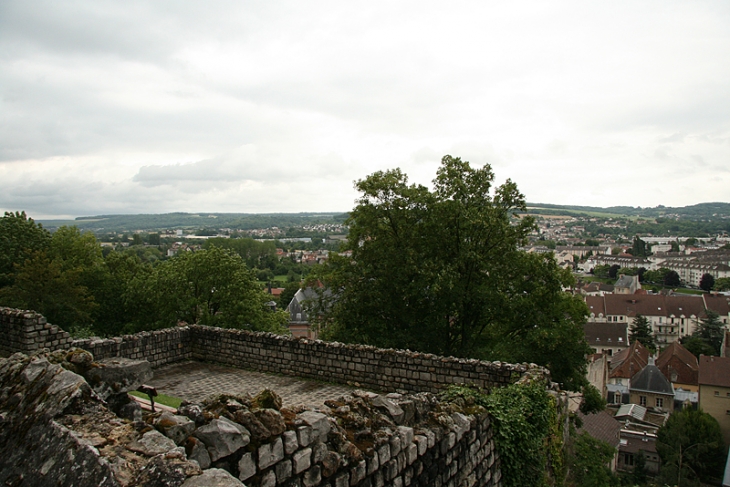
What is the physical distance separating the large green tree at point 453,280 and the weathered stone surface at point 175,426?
1165 centimetres

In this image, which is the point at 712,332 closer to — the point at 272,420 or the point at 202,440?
the point at 272,420

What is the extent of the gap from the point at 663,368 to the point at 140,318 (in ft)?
240

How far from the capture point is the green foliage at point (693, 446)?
1823 inches

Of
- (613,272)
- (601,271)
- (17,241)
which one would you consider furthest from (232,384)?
(601,271)

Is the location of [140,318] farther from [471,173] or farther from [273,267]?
[273,267]

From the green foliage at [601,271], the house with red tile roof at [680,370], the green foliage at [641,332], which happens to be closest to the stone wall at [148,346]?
the house with red tile roof at [680,370]

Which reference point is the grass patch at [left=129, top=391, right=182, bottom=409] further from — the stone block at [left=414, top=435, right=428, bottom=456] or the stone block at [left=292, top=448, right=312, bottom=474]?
the stone block at [left=292, top=448, right=312, bottom=474]

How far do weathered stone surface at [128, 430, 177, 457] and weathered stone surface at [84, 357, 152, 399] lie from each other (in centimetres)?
85

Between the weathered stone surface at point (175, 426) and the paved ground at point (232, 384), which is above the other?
the weathered stone surface at point (175, 426)

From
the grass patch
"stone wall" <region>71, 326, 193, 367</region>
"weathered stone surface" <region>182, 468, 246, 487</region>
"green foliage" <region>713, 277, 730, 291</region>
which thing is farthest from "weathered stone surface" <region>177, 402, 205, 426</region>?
"green foliage" <region>713, 277, 730, 291</region>

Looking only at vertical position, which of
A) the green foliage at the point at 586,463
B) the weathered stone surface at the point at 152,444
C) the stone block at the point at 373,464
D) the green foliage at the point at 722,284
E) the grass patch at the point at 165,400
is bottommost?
the green foliage at the point at 722,284

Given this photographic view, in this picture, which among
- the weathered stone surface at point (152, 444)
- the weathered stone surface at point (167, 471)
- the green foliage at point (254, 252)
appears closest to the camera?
the weathered stone surface at point (167, 471)

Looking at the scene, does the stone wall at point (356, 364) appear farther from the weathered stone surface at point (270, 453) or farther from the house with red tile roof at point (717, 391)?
the house with red tile roof at point (717, 391)

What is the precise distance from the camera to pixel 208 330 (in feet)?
43.2
